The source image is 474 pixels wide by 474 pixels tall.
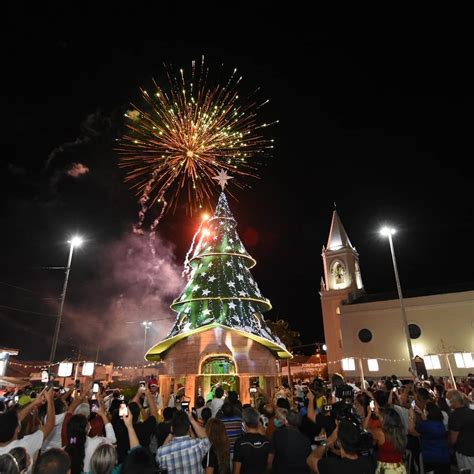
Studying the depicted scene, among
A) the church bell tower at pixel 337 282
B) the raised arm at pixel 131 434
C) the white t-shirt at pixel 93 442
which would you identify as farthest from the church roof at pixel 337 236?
the raised arm at pixel 131 434

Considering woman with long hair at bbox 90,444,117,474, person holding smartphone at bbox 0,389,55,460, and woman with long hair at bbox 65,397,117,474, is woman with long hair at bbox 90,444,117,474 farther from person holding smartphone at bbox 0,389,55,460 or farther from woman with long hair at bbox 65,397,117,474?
woman with long hair at bbox 65,397,117,474

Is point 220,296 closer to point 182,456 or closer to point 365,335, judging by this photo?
Result: point 182,456

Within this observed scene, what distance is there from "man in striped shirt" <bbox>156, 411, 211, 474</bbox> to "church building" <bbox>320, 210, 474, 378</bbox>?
28522mm

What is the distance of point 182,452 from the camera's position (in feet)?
13.8

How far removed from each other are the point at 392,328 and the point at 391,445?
1509 inches

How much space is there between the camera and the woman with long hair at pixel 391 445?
178 inches

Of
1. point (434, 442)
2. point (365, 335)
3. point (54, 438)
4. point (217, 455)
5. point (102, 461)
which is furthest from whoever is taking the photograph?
point (365, 335)

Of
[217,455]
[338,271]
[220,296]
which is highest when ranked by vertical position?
[338,271]

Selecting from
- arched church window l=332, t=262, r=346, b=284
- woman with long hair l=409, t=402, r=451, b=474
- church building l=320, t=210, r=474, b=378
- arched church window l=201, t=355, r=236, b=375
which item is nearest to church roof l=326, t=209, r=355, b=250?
arched church window l=332, t=262, r=346, b=284

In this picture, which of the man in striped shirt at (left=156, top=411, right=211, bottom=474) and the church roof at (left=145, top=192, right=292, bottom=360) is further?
the church roof at (left=145, top=192, right=292, bottom=360)

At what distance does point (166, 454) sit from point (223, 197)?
773 inches

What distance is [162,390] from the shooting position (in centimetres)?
1800

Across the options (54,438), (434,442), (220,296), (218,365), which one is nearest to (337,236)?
(220,296)

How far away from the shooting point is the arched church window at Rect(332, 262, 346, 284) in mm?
47438
